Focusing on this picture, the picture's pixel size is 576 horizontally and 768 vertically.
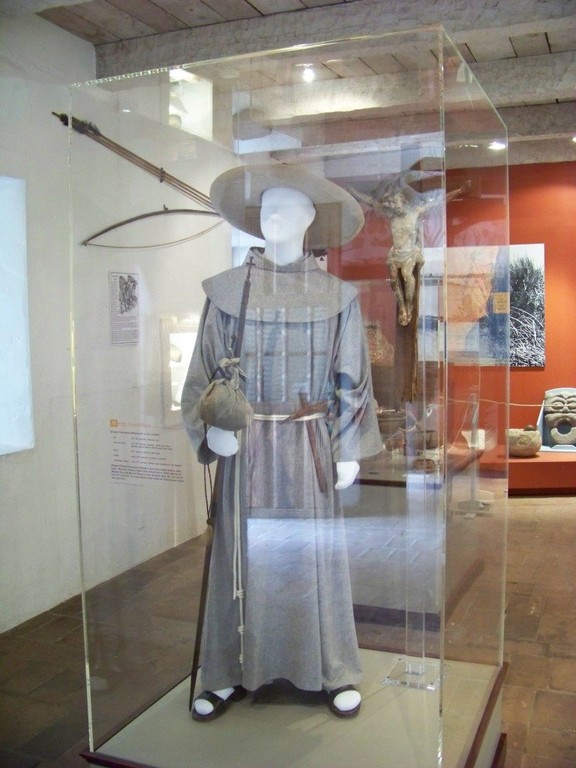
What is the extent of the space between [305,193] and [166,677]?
1.34 m

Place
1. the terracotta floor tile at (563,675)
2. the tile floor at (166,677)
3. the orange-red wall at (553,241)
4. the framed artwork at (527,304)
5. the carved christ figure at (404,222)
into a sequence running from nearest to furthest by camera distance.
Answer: the carved christ figure at (404,222)
the tile floor at (166,677)
the terracotta floor tile at (563,675)
the orange-red wall at (553,241)
the framed artwork at (527,304)

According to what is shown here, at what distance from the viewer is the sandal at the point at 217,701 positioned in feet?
6.91

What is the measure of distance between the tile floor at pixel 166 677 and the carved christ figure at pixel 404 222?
35.0 inches

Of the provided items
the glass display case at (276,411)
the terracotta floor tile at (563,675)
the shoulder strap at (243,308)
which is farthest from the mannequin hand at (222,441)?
the terracotta floor tile at (563,675)

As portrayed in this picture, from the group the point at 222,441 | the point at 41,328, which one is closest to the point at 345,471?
the point at 222,441

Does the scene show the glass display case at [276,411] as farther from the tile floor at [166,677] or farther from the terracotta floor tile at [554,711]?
the terracotta floor tile at [554,711]

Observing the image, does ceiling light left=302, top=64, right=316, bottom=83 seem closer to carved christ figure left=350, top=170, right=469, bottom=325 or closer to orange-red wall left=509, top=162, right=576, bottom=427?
carved christ figure left=350, top=170, right=469, bottom=325

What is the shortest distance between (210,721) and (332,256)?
47.1 inches

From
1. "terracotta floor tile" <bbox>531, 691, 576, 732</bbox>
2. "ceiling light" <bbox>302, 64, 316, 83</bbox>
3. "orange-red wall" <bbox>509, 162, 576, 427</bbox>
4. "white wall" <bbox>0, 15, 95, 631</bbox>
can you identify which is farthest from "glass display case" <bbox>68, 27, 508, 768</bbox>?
"orange-red wall" <bbox>509, 162, 576, 427</bbox>

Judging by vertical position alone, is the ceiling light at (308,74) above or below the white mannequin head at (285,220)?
above

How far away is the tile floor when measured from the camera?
2277 millimetres

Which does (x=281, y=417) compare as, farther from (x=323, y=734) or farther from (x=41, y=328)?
(x=41, y=328)

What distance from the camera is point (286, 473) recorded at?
6.68ft

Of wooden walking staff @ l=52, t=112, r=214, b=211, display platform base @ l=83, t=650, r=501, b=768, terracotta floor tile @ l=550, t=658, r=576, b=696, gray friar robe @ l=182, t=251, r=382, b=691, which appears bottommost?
terracotta floor tile @ l=550, t=658, r=576, b=696
